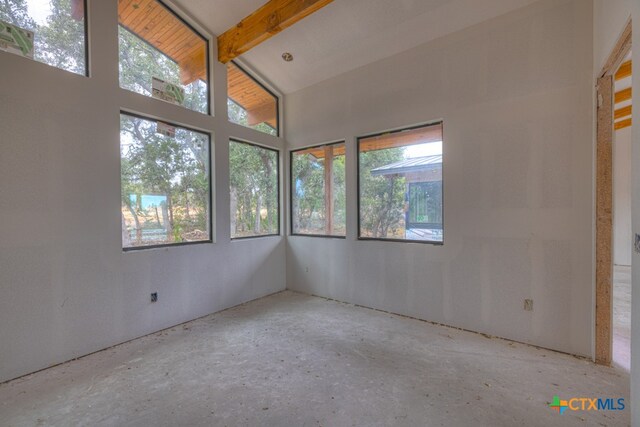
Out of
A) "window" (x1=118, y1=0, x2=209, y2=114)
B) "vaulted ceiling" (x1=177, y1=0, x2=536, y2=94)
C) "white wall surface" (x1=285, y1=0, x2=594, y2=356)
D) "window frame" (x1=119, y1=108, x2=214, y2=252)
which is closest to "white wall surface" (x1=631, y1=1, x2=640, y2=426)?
"white wall surface" (x1=285, y1=0, x2=594, y2=356)

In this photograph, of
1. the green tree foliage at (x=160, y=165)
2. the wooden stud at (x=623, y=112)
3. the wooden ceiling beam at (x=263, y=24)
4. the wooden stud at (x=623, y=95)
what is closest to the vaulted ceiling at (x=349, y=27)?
the wooden ceiling beam at (x=263, y=24)

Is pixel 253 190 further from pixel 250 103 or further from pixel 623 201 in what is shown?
pixel 623 201

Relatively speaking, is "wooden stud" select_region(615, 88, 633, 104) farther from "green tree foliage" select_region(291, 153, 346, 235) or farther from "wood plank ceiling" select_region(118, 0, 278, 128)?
"wood plank ceiling" select_region(118, 0, 278, 128)

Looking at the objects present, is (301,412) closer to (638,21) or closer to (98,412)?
(98,412)

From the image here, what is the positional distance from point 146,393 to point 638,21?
388 cm

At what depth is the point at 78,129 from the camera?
2717 mm

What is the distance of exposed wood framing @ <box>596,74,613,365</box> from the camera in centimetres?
248

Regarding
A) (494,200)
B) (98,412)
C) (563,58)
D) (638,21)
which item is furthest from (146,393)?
(563,58)

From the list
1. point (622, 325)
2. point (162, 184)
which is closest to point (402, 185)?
point (622, 325)

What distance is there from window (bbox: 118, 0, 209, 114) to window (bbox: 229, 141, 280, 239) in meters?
0.86

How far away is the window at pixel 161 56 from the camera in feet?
10.2

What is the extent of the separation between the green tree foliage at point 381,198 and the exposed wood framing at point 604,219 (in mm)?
1870

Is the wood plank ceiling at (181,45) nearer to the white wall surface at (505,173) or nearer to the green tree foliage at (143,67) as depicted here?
the green tree foliage at (143,67)

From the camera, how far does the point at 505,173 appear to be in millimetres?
2998
